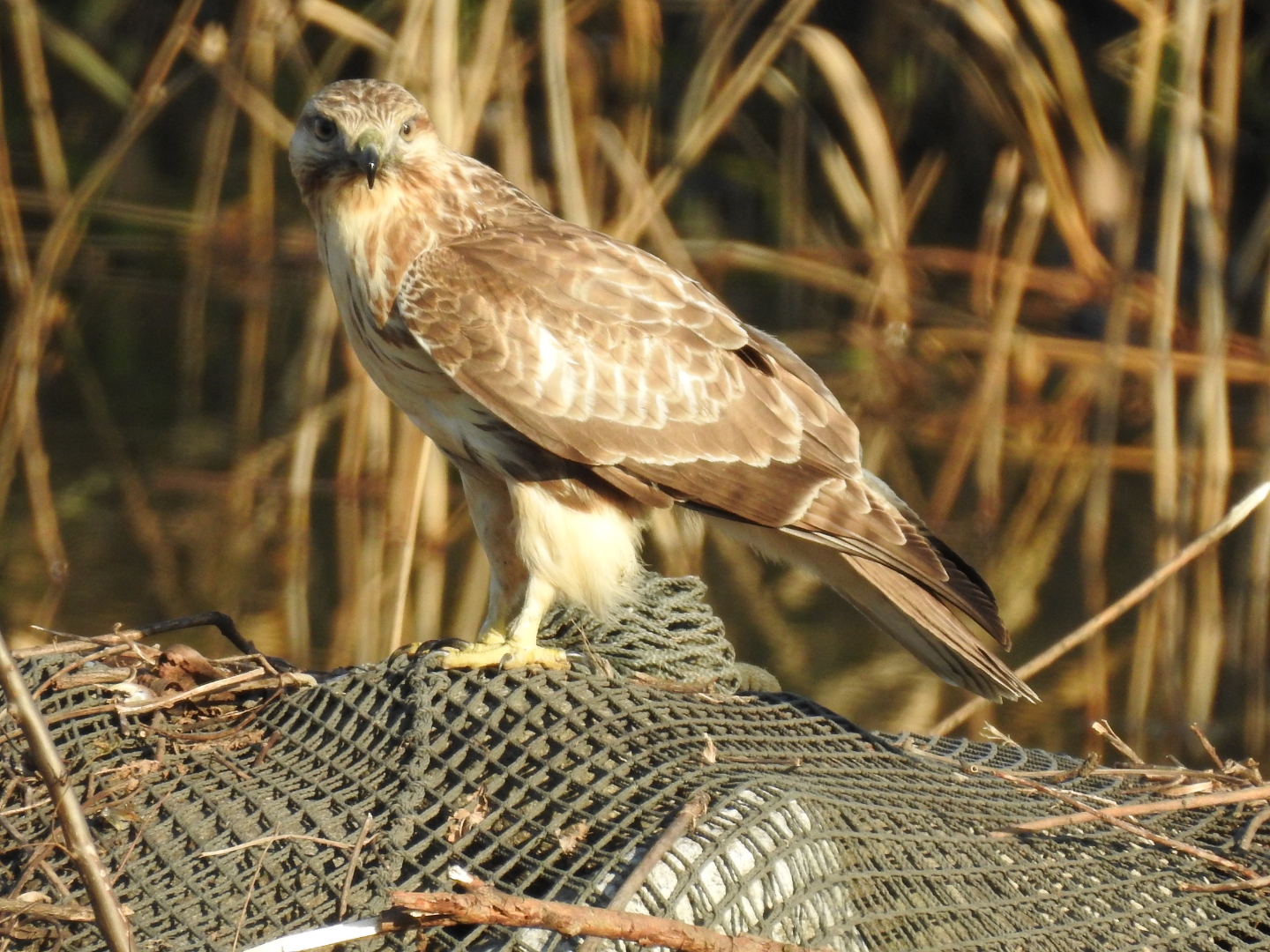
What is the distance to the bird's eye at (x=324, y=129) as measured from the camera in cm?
382

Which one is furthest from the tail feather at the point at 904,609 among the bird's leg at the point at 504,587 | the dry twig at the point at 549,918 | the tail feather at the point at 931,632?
the dry twig at the point at 549,918

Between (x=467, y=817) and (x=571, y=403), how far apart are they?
4.17ft

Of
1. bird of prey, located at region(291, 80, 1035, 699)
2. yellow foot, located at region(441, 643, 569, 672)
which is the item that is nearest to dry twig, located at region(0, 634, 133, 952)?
yellow foot, located at region(441, 643, 569, 672)

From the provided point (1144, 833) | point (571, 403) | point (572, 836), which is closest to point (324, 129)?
point (571, 403)

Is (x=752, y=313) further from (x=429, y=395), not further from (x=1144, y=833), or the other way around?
(x=1144, y=833)

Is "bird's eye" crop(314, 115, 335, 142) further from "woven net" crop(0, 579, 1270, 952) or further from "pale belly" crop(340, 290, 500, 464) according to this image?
"woven net" crop(0, 579, 1270, 952)

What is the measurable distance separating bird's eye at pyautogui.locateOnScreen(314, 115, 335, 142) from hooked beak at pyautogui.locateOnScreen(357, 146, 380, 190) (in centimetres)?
16

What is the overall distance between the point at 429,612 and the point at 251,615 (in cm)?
72

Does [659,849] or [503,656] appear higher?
[659,849]

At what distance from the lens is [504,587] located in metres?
3.92

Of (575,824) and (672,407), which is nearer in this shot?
(575,824)

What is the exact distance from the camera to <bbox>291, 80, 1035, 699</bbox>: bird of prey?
362cm

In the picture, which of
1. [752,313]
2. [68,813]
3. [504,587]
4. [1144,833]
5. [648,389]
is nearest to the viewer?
[68,813]

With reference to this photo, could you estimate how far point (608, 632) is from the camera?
11.4ft
